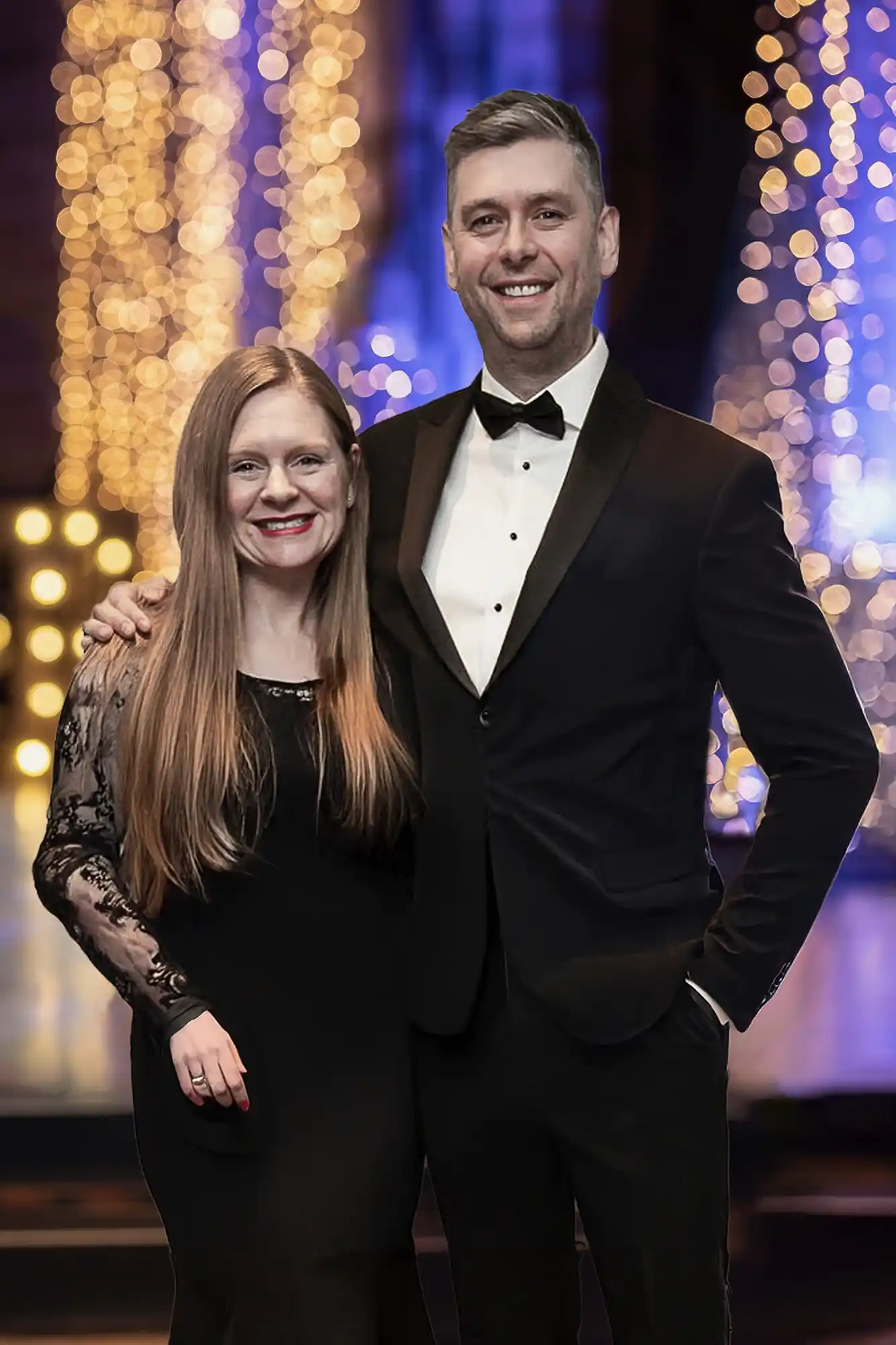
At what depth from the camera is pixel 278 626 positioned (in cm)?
178

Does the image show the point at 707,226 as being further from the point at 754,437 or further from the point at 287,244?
the point at 287,244

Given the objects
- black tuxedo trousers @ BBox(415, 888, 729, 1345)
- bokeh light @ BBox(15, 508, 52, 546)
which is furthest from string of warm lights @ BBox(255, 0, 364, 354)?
black tuxedo trousers @ BBox(415, 888, 729, 1345)

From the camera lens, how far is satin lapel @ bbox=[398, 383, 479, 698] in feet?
5.53

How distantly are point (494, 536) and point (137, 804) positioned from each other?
47cm

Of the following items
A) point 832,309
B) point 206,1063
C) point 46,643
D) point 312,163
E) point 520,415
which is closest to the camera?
point 206,1063

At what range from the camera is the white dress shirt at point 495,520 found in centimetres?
170

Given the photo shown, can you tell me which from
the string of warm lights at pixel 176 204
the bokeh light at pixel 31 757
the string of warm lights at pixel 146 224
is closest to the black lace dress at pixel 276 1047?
the string of warm lights at pixel 176 204

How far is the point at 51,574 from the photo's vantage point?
6.26 m

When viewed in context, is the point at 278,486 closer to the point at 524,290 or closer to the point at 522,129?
the point at 524,290

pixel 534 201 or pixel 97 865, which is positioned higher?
pixel 534 201

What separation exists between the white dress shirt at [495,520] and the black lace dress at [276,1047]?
0.19m

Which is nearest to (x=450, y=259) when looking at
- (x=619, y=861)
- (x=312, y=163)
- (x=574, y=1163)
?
(x=619, y=861)

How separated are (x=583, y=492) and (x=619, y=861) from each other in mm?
382

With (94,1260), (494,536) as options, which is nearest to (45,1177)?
(94,1260)
